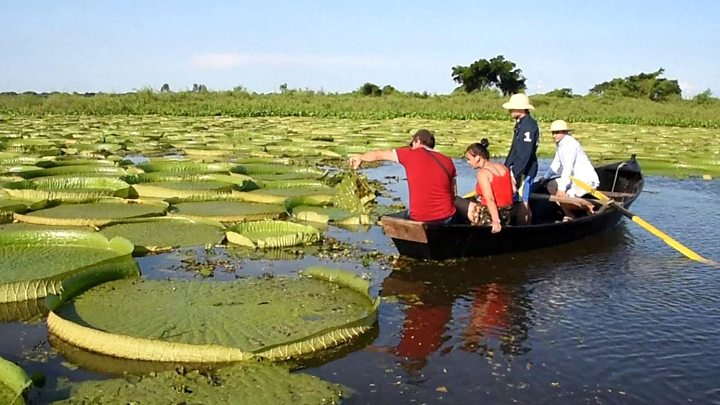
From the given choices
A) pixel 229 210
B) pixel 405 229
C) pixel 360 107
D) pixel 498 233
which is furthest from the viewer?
pixel 360 107

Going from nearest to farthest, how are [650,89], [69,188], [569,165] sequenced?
[569,165], [69,188], [650,89]

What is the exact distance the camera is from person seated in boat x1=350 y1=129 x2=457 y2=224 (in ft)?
17.9

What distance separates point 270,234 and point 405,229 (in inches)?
54.3

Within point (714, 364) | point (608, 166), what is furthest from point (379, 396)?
point (608, 166)

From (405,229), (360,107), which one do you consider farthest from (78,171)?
(360,107)

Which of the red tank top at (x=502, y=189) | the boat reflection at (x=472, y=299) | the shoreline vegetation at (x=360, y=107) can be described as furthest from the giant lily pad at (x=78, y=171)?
the shoreline vegetation at (x=360, y=107)

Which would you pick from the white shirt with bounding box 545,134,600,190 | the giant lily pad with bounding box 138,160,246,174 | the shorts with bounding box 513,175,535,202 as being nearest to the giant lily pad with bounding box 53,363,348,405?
the shorts with bounding box 513,175,535,202

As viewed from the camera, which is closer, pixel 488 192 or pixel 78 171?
pixel 488 192

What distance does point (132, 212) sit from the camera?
267 inches

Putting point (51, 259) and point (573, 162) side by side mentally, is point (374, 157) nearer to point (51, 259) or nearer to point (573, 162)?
point (51, 259)

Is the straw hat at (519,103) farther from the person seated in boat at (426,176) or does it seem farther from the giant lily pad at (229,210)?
the giant lily pad at (229,210)

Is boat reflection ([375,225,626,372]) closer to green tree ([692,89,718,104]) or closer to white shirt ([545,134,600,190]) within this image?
white shirt ([545,134,600,190])

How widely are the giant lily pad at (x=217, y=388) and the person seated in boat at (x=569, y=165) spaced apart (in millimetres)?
4602

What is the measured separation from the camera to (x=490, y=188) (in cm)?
557
